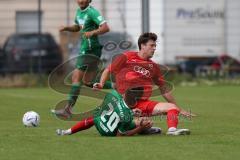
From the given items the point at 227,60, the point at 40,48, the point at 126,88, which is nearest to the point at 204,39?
the point at 227,60

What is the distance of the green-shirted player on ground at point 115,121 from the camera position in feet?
34.1

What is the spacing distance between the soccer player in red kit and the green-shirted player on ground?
9.8 inches

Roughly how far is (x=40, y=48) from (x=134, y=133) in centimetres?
1767

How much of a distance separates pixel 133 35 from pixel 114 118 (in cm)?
1731

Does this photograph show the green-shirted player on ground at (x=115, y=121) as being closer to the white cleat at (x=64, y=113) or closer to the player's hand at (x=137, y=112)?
the player's hand at (x=137, y=112)

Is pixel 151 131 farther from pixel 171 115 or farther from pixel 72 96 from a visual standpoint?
pixel 72 96

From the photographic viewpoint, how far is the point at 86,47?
14.3 m

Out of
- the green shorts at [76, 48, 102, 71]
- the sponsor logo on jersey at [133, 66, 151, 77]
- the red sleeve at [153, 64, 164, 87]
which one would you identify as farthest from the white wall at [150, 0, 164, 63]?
the sponsor logo on jersey at [133, 66, 151, 77]

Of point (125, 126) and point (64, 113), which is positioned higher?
point (125, 126)

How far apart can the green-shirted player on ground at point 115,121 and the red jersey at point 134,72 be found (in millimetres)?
458

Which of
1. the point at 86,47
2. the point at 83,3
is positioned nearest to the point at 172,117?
the point at 86,47

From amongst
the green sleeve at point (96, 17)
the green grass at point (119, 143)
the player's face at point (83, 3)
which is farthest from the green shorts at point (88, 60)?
the green grass at point (119, 143)

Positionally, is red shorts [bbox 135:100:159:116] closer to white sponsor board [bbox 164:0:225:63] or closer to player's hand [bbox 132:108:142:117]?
player's hand [bbox 132:108:142:117]

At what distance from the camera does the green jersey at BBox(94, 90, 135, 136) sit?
10391 mm
